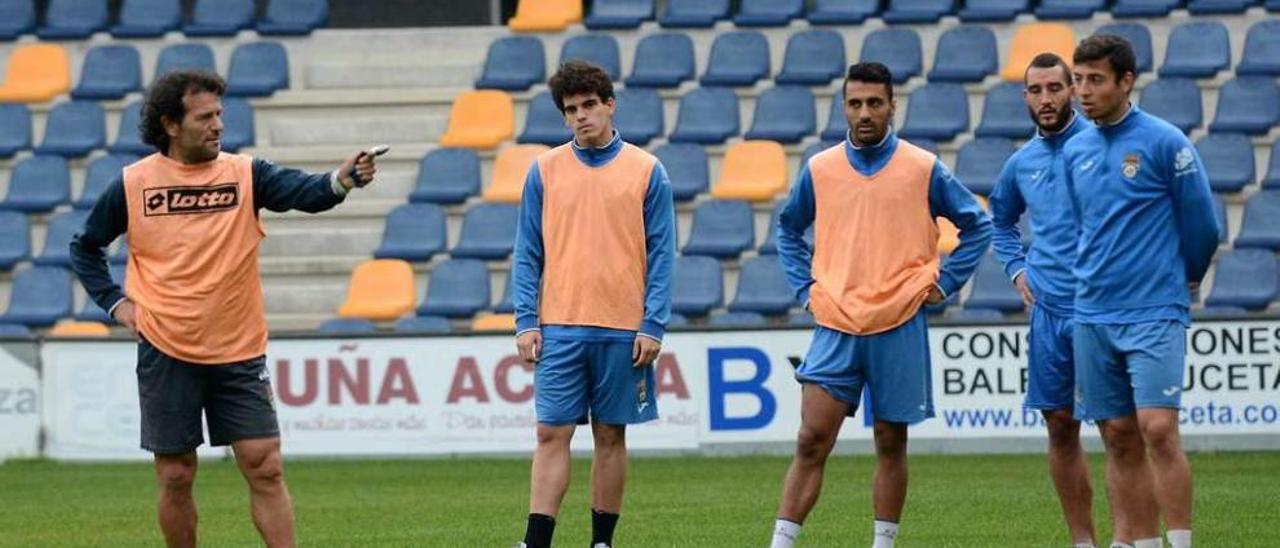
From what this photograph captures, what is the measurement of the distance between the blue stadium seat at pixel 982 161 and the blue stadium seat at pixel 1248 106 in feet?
6.53

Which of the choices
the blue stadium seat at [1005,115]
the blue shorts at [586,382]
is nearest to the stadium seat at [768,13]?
the blue stadium seat at [1005,115]

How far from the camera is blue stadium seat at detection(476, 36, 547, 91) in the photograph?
76.6 feet

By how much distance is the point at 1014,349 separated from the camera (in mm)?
17375

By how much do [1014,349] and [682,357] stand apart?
2487mm

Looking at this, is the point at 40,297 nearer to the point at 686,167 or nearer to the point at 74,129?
the point at 74,129

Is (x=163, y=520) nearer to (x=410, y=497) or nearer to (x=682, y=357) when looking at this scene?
(x=410, y=497)

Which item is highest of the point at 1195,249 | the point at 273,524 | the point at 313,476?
the point at 1195,249

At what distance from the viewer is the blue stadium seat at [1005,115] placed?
71.1 feet

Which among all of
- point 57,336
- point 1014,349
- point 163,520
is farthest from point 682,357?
point 163,520

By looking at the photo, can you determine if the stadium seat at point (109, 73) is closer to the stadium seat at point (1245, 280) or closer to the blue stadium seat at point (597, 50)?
the blue stadium seat at point (597, 50)

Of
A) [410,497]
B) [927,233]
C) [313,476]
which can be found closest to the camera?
[927,233]

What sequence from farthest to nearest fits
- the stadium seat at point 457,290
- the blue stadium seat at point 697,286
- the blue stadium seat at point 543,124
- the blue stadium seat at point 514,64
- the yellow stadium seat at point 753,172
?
the blue stadium seat at point 514,64 < the blue stadium seat at point 543,124 < the yellow stadium seat at point 753,172 < the stadium seat at point 457,290 < the blue stadium seat at point 697,286

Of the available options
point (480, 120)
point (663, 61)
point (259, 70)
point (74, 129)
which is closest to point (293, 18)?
point (259, 70)

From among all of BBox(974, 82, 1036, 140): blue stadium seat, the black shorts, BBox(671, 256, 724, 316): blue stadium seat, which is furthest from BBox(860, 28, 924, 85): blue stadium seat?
the black shorts
